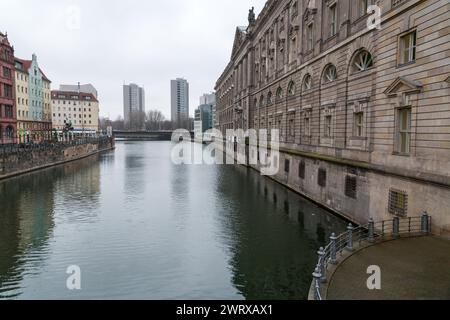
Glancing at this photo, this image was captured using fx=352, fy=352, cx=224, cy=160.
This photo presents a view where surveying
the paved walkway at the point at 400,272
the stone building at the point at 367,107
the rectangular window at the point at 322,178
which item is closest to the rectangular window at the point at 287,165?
the stone building at the point at 367,107

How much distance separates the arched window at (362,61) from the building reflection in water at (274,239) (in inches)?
353

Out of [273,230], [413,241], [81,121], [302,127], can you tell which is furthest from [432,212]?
[81,121]

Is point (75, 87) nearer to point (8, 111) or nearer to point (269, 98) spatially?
point (8, 111)

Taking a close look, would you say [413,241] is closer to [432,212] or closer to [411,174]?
[432,212]

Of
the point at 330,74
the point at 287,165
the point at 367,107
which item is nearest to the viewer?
the point at 367,107

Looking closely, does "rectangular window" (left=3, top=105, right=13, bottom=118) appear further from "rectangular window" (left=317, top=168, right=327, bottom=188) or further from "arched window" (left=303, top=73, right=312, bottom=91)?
"rectangular window" (left=317, top=168, right=327, bottom=188)

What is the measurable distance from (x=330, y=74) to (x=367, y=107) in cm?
700

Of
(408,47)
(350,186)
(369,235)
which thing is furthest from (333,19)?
(369,235)

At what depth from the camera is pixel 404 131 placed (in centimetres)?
1571

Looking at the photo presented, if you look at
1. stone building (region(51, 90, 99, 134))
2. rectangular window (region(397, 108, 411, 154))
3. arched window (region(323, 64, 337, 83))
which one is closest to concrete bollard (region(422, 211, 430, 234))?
rectangular window (region(397, 108, 411, 154))

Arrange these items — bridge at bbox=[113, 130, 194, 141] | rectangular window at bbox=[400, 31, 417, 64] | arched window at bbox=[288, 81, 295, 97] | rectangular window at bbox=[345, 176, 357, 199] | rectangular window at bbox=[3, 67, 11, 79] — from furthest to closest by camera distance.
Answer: bridge at bbox=[113, 130, 194, 141] < rectangular window at bbox=[3, 67, 11, 79] < arched window at bbox=[288, 81, 295, 97] < rectangular window at bbox=[345, 176, 357, 199] < rectangular window at bbox=[400, 31, 417, 64]

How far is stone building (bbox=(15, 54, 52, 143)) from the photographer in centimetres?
7131

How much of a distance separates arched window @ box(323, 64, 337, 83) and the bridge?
12851cm

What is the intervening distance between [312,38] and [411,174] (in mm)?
18052
